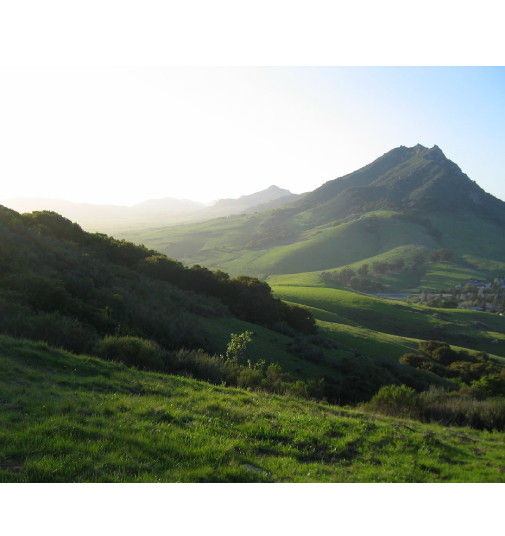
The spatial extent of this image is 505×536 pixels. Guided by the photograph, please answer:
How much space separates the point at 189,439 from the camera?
6.00 meters

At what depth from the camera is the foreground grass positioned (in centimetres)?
479

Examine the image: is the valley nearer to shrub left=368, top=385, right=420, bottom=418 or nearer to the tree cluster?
shrub left=368, top=385, right=420, bottom=418

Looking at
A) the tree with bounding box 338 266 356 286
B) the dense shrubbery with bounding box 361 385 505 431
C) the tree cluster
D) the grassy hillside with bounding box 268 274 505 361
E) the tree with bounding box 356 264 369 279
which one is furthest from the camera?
the tree with bounding box 356 264 369 279

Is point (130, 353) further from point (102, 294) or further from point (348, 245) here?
point (348, 245)

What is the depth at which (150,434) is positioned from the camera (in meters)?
5.95

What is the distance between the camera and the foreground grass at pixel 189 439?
479 cm

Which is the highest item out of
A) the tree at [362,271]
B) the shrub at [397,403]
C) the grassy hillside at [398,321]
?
the shrub at [397,403]

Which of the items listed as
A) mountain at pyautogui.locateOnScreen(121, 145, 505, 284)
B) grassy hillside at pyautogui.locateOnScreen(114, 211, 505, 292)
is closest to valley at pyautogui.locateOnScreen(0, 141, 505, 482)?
grassy hillside at pyautogui.locateOnScreen(114, 211, 505, 292)

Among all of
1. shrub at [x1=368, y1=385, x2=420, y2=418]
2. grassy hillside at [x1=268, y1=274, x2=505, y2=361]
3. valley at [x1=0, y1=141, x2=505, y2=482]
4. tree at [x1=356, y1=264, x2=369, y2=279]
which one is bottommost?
grassy hillside at [x1=268, y1=274, x2=505, y2=361]

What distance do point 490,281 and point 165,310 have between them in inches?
5245

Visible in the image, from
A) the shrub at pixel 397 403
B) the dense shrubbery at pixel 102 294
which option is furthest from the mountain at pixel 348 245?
the shrub at pixel 397 403

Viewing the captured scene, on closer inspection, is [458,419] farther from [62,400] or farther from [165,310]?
[165,310]

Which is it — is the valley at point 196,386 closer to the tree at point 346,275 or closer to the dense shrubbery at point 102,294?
the dense shrubbery at point 102,294
